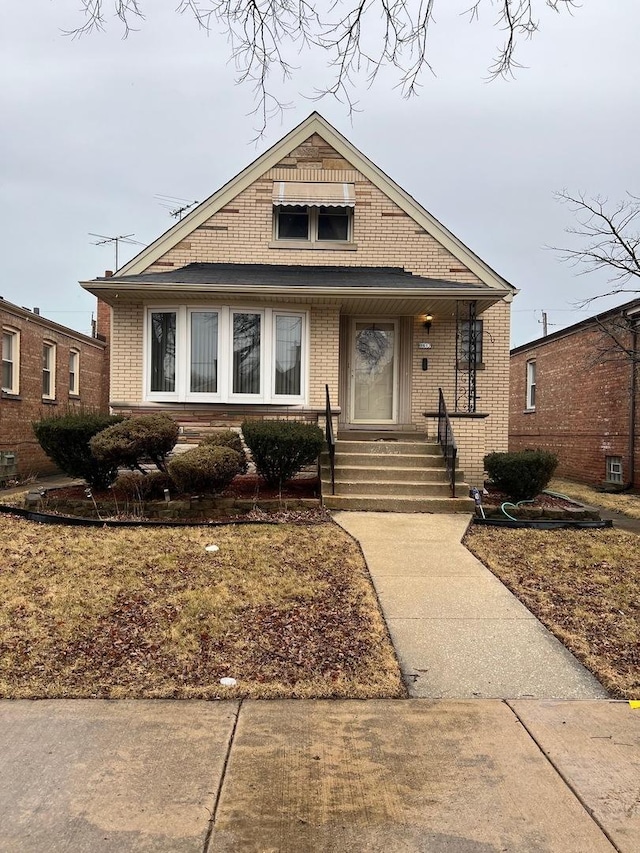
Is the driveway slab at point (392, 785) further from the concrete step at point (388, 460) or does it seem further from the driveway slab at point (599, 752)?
the concrete step at point (388, 460)

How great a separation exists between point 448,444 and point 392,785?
7.22m

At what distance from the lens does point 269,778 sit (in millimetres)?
2695

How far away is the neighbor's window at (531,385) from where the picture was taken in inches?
739

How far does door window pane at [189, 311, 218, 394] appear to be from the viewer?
35.1 ft

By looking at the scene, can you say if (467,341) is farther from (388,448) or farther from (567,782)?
(567,782)

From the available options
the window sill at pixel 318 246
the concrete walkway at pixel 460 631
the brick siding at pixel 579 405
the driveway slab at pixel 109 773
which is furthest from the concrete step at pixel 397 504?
the brick siding at pixel 579 405

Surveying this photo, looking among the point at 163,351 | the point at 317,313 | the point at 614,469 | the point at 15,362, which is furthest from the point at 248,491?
the point at 614,469

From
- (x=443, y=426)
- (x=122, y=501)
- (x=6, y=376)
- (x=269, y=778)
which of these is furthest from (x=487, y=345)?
(x=6, y=376)

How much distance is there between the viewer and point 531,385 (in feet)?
62.3

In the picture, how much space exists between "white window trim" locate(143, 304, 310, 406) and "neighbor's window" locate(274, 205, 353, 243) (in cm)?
218

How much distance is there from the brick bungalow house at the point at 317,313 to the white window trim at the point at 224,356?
3 cm

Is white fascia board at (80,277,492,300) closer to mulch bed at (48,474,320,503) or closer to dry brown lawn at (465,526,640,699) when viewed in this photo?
mulch bed at (48,474,320,503)

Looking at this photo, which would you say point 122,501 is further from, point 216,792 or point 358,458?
point 216,792

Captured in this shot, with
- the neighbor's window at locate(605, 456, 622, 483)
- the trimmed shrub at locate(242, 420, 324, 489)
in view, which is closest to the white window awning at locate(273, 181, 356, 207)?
the trimmed shrub at locate(242, 420, 324, 489)
